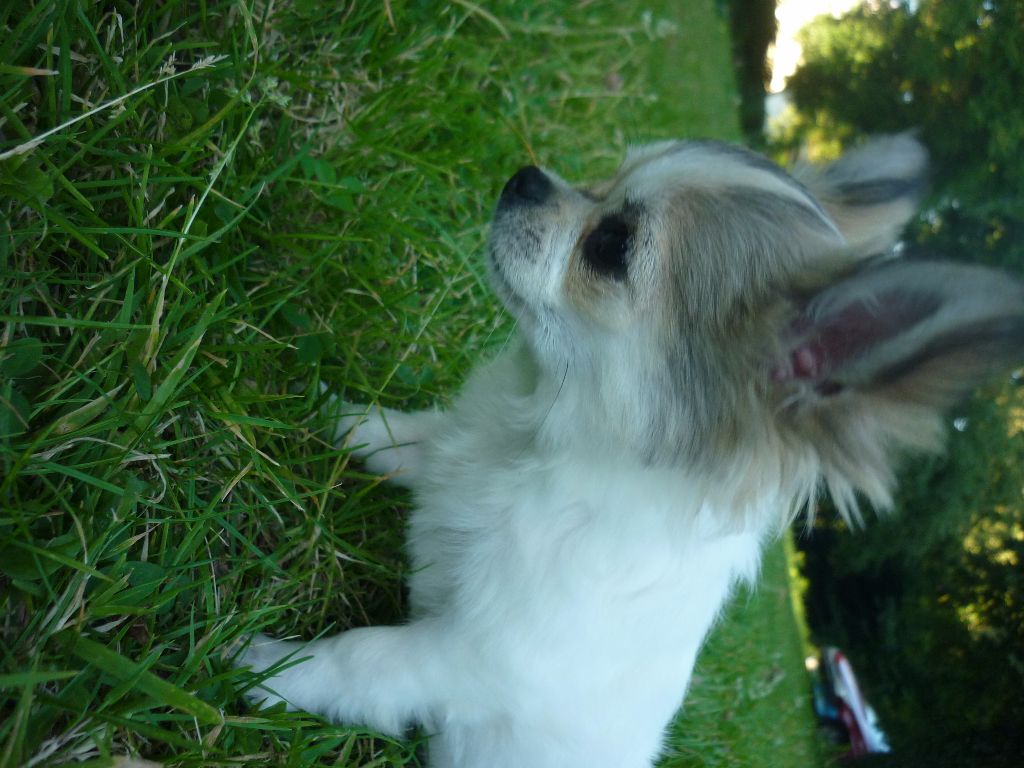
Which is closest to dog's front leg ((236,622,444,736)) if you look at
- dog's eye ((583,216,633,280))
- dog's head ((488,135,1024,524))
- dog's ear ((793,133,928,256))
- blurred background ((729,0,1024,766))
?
dog's head ((488,135,1024,524))

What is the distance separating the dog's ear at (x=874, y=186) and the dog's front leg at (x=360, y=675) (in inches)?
61.3

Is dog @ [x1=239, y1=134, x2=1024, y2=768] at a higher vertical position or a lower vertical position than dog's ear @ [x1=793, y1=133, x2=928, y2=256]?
lower

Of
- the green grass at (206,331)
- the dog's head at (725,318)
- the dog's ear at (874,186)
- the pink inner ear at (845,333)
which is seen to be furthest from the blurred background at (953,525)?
the green grass at (206,331)

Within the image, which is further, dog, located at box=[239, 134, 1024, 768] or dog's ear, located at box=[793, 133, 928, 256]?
dog's ear, located at box=[793, 133, 928, 256]

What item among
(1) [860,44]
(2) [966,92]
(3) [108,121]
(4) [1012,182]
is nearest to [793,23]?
(1) [860,44]

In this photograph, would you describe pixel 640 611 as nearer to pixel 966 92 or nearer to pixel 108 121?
pixel 108 121

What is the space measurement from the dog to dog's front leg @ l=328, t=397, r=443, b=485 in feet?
0.98

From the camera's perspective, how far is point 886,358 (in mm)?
1195

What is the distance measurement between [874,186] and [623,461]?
1094mm

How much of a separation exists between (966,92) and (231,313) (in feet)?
15.5

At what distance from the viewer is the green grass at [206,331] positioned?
1.39 m

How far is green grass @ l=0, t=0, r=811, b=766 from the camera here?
139 centimetres

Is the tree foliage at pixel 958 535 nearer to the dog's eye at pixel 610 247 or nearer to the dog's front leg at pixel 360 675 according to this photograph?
the dog's eye at pixel 610 247

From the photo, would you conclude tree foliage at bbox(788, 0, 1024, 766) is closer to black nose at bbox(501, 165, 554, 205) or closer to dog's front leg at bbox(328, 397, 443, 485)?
black nose at bbox(501, 165, 554, 205)
